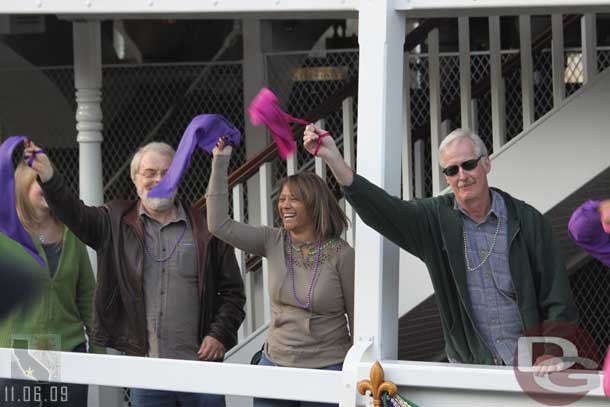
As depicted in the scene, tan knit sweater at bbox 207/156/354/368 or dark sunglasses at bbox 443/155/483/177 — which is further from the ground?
dark sunglasses at bbox 443/155/483/177

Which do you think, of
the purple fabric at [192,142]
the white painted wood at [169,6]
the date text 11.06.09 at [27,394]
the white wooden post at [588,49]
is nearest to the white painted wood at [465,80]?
the white wooden post at [588,49]

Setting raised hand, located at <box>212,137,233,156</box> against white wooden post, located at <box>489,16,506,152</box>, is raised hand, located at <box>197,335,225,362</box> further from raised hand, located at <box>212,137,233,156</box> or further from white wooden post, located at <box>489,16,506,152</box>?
white wooden post, located at <box>489,16,506,152</box>

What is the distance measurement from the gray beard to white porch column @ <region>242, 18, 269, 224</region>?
10.3 feet

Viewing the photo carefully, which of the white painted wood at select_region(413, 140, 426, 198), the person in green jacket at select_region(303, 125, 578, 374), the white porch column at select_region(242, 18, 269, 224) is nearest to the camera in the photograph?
the person in green jacket at select_region(303, 125, 578, 374)

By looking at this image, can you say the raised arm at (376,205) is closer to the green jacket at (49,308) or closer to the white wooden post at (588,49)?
the green jacket at (49,308)

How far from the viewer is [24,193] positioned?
20.0ft

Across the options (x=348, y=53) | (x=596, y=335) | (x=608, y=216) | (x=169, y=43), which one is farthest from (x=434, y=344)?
(x=169, y=43)

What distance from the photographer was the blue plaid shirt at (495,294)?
17.0 feet

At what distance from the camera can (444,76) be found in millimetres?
8398

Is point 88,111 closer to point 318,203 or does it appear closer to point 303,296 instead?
point 318,203

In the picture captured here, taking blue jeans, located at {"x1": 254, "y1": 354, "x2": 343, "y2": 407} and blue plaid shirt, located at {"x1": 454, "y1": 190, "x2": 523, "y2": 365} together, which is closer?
blue plaid shirt, located at {"x1": 454, "y1": 190, "x2": 523, "y2": 365}

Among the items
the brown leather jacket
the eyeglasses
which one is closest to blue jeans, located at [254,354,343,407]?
the brown leather jacket

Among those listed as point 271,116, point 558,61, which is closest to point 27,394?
point 271,116

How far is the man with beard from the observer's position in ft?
19.5
